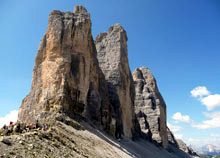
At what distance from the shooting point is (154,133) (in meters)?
77.1

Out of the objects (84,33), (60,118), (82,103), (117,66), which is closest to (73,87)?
(82,103)

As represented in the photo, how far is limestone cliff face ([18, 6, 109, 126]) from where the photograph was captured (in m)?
28.1

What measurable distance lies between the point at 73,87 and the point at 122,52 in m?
34.1

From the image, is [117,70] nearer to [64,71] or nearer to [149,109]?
[64,71]

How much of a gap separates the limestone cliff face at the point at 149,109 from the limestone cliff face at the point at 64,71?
152 ft

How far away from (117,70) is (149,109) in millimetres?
32850

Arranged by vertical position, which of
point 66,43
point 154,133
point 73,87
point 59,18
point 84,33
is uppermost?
Result: point 59,18

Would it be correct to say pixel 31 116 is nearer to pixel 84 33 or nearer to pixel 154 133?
pixel 84 33

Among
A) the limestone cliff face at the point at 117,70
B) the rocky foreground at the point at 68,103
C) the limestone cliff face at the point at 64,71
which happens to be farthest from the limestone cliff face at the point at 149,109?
the limestone cliff face at the point at 64,71

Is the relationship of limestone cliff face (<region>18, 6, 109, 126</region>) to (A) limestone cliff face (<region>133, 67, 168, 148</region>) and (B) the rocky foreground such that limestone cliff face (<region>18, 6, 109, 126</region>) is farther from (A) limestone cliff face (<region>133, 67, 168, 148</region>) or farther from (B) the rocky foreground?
(A) limestone cliff face (<region>133, 67, 168, 148</region>)

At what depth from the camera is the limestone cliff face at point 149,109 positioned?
3019 inches

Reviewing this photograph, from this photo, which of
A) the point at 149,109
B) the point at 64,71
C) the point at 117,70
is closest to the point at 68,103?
the point at 64,71

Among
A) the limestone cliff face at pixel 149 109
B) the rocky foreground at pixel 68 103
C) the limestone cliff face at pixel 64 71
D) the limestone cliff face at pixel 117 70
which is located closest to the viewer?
the rocky foreground at pixel 68 103

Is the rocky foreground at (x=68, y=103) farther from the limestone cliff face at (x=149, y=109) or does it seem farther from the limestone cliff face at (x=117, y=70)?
the limestone cliff face at (x=149, y=109)
